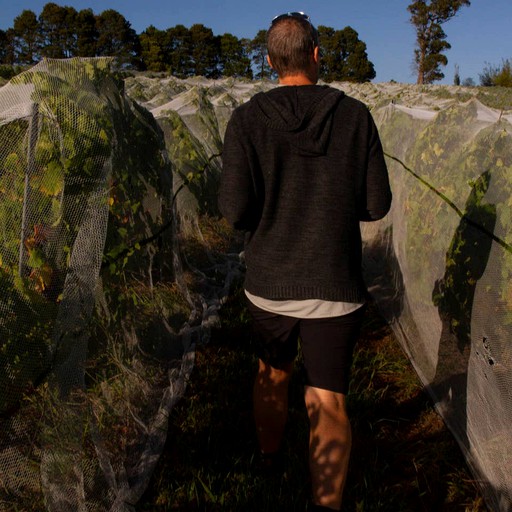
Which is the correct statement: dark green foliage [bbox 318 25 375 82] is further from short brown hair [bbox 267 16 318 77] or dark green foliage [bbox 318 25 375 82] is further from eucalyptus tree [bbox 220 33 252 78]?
short brown hair [bbox 267 16 318 77]

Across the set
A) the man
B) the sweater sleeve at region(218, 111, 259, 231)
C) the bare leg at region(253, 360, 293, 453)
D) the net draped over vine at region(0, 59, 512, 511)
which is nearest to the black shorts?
the man

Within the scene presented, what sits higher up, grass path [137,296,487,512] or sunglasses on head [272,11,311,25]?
sunglasses on head [272,11,311,25]

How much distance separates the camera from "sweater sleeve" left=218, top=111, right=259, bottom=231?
6.05 ft

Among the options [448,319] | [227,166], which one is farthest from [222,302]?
[227,166]

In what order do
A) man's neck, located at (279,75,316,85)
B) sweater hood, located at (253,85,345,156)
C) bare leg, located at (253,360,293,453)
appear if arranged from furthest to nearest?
bare leg, located at (253,360,293,453) → man's neck, located at (279,75,316,85) → sweater hood, located at (253,85,345,156)

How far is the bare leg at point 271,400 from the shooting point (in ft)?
7.41

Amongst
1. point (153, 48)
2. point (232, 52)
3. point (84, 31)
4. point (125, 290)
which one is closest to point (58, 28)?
point (84, 31)

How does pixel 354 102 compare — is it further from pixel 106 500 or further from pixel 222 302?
→ pixel 222 302

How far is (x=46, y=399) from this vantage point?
191cm

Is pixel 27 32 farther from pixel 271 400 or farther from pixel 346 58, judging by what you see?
pixel 271 400

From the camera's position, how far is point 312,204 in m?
1.87

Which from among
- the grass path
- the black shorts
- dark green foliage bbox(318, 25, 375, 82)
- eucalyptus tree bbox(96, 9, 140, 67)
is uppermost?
eucalyptus tree bbox(96, 9, 140, 67)

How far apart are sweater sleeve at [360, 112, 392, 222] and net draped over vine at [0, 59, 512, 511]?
0.73m

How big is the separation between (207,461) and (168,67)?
56.0 meters
